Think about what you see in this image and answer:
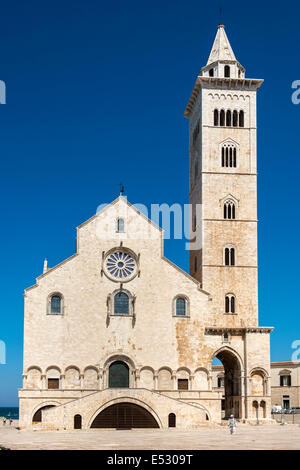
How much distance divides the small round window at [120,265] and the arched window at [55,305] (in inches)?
165

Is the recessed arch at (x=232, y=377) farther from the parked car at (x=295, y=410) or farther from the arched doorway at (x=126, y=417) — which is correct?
the parked car at (x=295, y=410)

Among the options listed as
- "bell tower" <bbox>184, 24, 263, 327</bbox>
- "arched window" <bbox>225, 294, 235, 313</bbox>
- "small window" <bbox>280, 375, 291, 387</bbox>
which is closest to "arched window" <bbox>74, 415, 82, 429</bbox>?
"bell tower" <bbox>184, 24, 263, 327</bbox>

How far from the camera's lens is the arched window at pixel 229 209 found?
60.4 meters

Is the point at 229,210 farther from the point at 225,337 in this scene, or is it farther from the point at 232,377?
the point at 232,377

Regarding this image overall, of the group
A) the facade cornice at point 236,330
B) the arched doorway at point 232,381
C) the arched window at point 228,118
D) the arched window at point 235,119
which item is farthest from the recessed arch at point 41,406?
the arched window at point 235,119

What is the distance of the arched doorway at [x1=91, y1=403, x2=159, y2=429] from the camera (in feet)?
163

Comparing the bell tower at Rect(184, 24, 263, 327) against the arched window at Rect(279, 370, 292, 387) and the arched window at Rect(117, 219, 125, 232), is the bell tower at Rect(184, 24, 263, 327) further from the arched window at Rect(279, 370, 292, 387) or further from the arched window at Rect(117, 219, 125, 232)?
the arched window at Rect(279, 370, 292, 387)

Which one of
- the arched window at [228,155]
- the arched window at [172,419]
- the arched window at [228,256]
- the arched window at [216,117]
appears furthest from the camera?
the arched window at [216,117]

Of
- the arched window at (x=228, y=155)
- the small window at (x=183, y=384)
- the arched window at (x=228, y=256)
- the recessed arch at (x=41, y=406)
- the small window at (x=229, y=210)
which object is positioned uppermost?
the arched window at (x=228, y=155)

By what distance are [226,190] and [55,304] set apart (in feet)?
57.8

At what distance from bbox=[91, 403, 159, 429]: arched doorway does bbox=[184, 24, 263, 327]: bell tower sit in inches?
435

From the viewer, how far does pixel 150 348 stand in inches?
2143

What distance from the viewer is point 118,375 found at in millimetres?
54094
